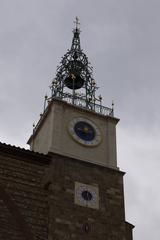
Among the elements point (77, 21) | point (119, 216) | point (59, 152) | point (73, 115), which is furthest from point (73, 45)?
point (119, 216)

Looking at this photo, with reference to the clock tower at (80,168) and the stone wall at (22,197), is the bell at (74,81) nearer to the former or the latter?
the clock tower at (80,168)

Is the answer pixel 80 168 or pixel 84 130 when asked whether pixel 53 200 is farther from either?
pixel 84 130

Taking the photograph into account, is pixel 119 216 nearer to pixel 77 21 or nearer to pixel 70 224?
pixel 70 224

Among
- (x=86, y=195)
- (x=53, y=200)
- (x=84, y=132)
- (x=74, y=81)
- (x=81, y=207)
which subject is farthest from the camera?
(x=74, y=81)

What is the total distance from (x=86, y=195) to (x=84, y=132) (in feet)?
11.2

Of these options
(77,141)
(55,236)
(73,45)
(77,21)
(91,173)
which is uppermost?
(77,21)

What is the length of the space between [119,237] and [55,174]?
364cm

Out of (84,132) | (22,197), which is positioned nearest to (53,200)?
(22,197)

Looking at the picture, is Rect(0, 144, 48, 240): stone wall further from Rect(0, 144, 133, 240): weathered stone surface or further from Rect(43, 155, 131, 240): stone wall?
Rect(43, 155, 131, 240): stone wall

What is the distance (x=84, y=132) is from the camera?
939 inches

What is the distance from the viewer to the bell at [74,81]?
2769 centimetres

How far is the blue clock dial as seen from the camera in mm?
23719

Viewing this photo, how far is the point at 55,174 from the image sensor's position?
841 inches

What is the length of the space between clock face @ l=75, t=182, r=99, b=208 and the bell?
7.32 metres
